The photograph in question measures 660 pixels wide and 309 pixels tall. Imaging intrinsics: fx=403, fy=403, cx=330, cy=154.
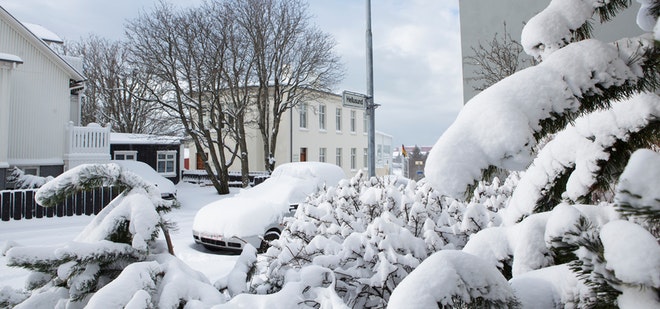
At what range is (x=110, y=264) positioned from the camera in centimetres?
210

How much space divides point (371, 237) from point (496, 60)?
27.9 feet

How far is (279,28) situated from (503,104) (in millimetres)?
22430

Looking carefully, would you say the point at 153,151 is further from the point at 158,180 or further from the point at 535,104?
the point at 535,104

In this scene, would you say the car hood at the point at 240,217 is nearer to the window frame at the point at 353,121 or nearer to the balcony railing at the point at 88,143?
the balcony railing at the point at 88,143

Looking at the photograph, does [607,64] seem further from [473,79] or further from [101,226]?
[473,79]

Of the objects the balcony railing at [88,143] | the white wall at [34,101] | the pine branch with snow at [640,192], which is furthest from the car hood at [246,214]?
the white wall at [34,101]

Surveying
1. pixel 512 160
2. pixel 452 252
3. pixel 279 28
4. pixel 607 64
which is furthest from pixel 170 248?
pixel 279 28

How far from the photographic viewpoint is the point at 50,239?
9602 millimetres

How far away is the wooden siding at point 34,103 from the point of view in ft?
53.8

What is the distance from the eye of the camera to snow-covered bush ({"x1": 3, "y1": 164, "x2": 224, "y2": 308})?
1839mm

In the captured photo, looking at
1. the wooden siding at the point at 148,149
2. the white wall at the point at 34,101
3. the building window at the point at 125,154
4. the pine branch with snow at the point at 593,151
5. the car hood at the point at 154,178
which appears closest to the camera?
the pine branch with snow at the point at 593,151

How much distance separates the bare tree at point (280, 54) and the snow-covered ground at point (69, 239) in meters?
9.09

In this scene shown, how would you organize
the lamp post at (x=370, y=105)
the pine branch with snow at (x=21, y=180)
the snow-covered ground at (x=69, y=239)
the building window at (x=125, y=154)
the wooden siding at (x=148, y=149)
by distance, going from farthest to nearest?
1. the wooden siding at (x=148, y=149)
2. the building window at (x=125, y=154)
3. the pine branch with snow at (x=21, y=180)
4. the lamp post at (x=370, y=105)
5. the snow-covered ground at (x=69, y=239)

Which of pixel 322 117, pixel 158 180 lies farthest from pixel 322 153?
pixel 158 180
